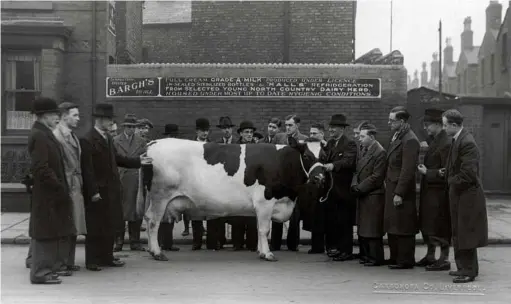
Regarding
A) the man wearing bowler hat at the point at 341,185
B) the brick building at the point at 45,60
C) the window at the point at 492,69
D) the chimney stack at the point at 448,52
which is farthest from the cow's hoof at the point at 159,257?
the chimney stack at the point at 448,52

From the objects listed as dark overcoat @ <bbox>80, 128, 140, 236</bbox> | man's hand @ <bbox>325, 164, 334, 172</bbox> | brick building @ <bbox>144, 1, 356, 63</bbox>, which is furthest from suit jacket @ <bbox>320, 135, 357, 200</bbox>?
brick building @ <bbox>144, 1, 356, 63</bbox>

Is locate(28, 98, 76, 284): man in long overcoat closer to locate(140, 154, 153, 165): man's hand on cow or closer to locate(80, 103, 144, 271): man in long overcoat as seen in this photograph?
locate(80, 103, 144, 271): man in long overcoat

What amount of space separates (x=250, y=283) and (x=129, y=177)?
12.6 ft

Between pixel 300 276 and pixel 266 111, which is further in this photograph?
pixel 266 111

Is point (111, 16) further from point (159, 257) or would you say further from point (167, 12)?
point (167, 12)

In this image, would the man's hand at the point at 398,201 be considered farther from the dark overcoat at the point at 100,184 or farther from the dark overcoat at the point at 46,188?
the dark overcoat at the point at 46,188

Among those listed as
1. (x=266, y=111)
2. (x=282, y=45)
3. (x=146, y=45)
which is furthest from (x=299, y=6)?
(x=146, y=45)

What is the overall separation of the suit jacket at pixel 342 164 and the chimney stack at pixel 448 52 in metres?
61.6

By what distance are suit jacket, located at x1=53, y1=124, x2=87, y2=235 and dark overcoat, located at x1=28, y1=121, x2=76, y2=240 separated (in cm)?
47

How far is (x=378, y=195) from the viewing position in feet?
31.0

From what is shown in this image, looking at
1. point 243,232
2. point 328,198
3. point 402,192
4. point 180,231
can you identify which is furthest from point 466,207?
point 180,231

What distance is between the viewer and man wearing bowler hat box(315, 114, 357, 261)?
9.87 m

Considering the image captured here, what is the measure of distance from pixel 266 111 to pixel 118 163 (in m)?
6.37

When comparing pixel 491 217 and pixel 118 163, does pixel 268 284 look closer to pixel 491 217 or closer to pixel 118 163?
pixel 118 163
